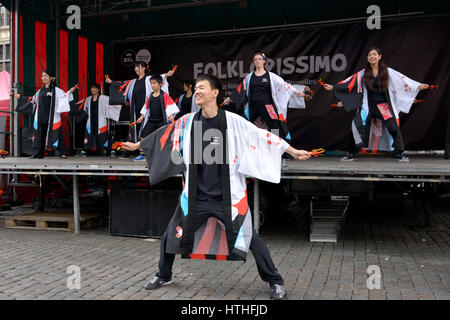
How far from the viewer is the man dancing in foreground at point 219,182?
11.3 ft

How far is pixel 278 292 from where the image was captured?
3512mm

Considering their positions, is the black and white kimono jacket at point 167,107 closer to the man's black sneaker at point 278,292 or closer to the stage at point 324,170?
the stage at point 324,170

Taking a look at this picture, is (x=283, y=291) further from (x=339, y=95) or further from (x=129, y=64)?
(x=129, y=64)

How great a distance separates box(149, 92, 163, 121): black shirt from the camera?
730 centimetres

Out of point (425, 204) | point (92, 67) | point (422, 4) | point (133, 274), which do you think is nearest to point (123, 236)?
point (133, 274)

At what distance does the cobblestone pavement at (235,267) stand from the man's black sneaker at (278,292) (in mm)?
125

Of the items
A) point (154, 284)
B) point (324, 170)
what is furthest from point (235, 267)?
point (324, 170)

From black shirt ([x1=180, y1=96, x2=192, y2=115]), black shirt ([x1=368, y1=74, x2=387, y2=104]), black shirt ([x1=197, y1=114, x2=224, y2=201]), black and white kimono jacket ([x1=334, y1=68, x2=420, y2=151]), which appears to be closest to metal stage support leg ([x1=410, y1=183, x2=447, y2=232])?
black and white kimono jacket ([x1=334, y1=68, x2=420, y2=151])

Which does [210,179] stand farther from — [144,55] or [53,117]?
[144,55]

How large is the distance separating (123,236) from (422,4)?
277 inches

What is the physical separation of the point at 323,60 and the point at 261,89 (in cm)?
292

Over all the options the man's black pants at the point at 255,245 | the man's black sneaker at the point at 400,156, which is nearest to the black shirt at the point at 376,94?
the man's black sneaker at the point at 400,156

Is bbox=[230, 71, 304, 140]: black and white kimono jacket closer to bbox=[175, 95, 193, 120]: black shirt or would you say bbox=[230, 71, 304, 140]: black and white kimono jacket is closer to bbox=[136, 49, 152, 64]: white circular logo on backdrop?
bbox=[175, 95, 193, 120]: black shirt
